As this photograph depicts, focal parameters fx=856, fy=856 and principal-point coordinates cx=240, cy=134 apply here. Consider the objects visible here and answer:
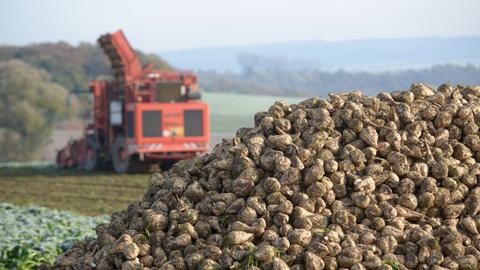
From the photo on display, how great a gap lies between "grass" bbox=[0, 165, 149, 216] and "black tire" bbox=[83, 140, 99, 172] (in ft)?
1.30

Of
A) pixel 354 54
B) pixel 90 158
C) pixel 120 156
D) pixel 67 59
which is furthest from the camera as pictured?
pixel 67 59

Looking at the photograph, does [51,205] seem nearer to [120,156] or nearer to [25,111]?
[120,156]

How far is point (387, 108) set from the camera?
5.66 metres

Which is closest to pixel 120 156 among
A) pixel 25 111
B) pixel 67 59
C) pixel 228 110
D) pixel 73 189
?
pixel 73 189

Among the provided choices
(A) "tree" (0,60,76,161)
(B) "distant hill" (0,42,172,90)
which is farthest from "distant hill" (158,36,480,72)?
(A) "tree" (0,60,76,161)

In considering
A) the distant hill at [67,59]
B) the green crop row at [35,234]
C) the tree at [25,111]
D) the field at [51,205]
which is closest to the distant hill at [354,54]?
the field at [51,205]

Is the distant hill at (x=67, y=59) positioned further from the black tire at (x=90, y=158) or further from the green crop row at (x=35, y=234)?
the green crop row at (x=35, y=234)

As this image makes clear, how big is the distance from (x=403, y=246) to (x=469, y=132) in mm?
1134

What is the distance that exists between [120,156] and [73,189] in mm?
2747

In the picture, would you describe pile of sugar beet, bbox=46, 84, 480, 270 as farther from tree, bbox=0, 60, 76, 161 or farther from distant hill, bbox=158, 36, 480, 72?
tree, bbox=0, 60, 76, 161

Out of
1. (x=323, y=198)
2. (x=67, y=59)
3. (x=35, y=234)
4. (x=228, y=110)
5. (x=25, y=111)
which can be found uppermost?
(x=67, y=59)

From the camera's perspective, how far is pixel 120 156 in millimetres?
20172

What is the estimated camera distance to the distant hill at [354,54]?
18158 mm

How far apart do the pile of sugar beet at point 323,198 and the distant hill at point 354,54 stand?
23.5 ft
